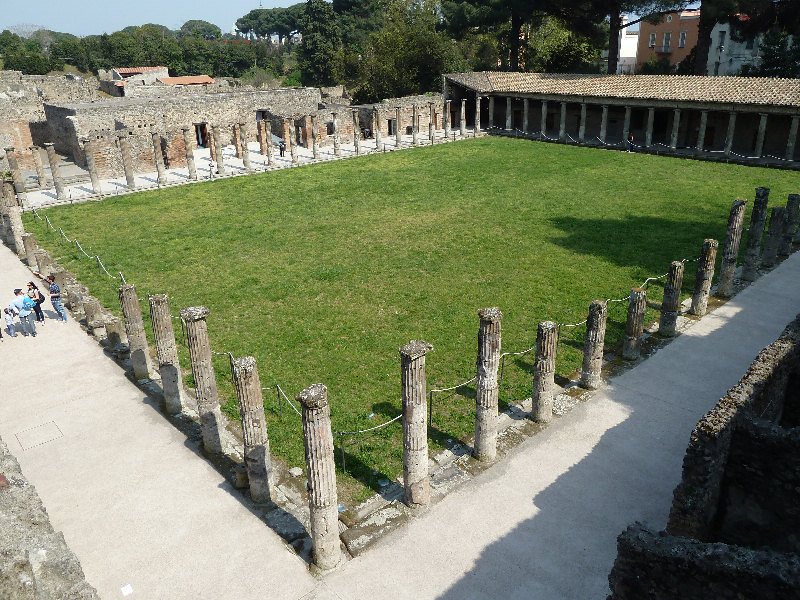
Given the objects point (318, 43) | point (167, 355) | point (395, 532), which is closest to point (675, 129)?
point (167, 355)

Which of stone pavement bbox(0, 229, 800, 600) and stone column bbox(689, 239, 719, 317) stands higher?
stone column bbox(689, 239, 719, 317)

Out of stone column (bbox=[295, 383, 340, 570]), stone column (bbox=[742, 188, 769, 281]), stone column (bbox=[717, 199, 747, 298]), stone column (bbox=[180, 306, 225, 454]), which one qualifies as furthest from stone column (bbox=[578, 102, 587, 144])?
stone column (bbox=[295, 383, 340, 570])

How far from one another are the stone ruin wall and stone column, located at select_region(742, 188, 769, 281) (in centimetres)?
803

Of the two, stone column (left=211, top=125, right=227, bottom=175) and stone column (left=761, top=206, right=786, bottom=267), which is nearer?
stone column (left=761, top=206, right=786, bottom=267)

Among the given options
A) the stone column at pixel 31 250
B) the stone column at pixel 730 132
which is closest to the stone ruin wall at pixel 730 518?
the stone column at pixel 31 250

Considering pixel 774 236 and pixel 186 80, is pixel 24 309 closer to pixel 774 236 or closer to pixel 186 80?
pixel 774 236

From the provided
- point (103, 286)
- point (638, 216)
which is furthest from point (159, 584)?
point (638, 216)

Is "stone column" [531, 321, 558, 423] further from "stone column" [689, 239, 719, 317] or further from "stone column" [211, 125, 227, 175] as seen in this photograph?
"stone column" [211, 125, 227, 175]

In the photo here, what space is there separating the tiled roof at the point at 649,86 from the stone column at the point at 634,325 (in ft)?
68.2

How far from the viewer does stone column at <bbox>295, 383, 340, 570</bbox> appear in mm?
6801

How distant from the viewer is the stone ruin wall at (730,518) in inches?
193

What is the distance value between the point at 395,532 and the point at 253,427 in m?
2.25

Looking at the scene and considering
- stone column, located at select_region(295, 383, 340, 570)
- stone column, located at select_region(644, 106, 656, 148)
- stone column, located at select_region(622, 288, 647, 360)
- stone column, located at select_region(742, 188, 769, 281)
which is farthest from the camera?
stone column, located at select_region(644, 106, 656, 148)

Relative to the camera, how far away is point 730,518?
702cm
